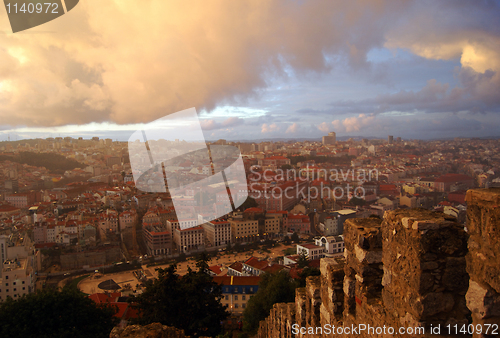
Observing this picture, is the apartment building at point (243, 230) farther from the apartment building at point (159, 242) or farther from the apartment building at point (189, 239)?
the apartment building at point (159, 242)

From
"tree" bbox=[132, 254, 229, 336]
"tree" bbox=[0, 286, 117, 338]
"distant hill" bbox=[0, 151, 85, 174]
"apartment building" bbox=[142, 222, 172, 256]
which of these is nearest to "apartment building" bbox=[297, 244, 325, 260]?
"apartment building" bbox=[142, 222, 172, 256]

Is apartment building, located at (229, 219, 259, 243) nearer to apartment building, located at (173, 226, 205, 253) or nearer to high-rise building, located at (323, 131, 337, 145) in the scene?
apartment building, located at (173, 226, 205, 253)

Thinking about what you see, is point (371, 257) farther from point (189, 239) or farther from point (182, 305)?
point (189, 239)

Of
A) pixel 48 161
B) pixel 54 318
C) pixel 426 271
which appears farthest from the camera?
pixel 48 161

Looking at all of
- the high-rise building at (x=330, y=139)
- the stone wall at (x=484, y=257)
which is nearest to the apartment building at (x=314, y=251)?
the stone wall at (x=484, y=257)

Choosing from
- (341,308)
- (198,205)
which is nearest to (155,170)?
(341,308)

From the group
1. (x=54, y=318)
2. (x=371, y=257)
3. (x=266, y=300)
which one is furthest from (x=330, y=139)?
(x=371, y=257)
